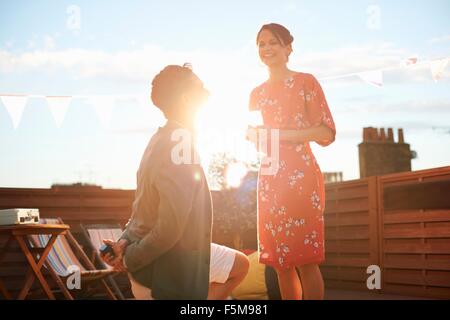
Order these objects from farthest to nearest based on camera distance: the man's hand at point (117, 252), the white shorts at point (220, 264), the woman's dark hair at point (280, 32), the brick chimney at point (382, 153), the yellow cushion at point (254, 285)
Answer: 1. the brick chimney at point (382, 153)
2. the yellow cushion at point (254, 285)
3. the woman's dark hair at point (280, 32)
4. the white shorts at point (220, 264)
5. the man's hand at point (117, 252)

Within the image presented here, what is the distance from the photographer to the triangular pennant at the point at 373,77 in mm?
4625

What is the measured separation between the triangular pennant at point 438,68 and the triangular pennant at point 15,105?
3.05 metres

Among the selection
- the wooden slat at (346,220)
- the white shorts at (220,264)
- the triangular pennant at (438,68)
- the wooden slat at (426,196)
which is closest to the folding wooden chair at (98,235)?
the wooden slat at (346,220)

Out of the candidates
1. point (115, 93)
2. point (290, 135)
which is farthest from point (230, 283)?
point (115, 93)

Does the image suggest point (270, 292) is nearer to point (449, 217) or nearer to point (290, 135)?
point (449, 217)

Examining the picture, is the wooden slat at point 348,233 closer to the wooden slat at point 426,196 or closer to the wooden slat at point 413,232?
the wooden slat at point 413,232

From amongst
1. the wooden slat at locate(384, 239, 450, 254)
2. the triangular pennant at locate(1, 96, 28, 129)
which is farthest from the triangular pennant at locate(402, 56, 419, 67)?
the triangular pennant at locate(1, 96, 28, 129)

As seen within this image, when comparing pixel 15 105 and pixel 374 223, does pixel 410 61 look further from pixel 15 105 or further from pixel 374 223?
pixel 15 105

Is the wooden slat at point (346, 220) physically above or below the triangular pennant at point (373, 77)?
below

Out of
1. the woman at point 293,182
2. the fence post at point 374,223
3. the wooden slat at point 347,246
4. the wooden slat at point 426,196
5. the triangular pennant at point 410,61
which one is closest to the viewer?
the woman at point 293,182

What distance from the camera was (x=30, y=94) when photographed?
5.07 meters

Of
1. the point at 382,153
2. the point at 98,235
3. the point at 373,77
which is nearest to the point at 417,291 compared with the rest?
the point at 373,77

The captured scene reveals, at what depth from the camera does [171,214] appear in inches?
80.0
